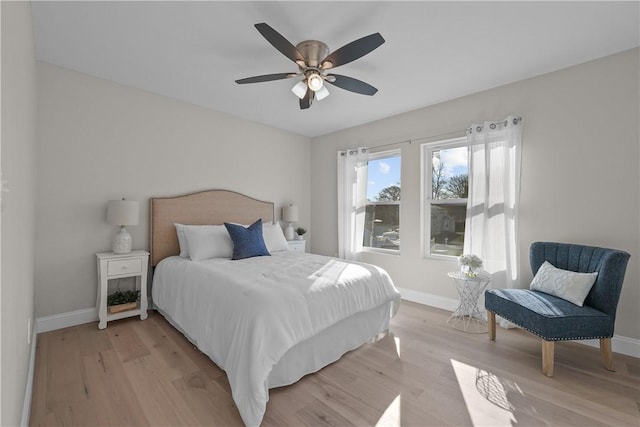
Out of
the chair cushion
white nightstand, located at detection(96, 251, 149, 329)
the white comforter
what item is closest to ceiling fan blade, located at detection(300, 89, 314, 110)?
the white comforter

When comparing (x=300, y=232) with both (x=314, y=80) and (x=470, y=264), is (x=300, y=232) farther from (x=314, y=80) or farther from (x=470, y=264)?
(x=314, y=80)

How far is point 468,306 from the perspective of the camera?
3.17 m

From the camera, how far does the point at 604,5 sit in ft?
6.23

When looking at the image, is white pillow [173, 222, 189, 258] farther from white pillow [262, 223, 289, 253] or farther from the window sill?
the window sill

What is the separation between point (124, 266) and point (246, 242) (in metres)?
1.21

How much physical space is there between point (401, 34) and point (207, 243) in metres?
2.72

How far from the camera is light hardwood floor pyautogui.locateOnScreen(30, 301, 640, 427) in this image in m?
1.65

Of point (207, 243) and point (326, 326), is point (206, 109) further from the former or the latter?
point (326, 326)

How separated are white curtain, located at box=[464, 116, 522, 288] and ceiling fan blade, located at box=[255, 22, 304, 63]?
2.25 m

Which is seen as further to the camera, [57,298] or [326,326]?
[57,298]

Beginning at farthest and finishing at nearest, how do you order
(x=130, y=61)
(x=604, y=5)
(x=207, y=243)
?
(x=207, y=243) → (x=130, y=61) → (x=604, y=5)

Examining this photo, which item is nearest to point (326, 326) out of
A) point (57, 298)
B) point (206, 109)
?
point (57, 298)

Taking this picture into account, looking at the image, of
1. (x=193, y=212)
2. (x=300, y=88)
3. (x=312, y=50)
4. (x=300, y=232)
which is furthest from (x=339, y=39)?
(x=300, y=232)

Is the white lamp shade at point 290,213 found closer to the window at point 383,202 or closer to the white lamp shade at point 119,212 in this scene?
the window at point 383,202
